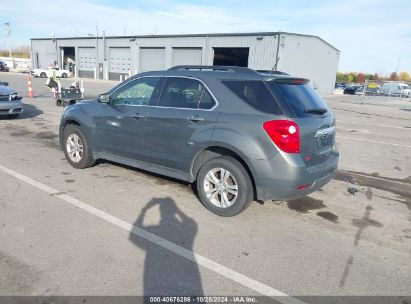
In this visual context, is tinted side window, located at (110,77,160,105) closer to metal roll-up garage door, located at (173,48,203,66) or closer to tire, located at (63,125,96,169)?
tire, located at (63,125,96,169)

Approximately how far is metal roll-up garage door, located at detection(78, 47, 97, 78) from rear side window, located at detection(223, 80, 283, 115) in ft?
151

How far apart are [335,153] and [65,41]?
52.5 meters

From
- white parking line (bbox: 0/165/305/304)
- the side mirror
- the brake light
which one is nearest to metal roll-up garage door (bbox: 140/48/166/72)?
the side mirror

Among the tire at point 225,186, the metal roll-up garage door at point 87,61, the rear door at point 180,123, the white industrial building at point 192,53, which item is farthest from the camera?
the metal roll-up garage door at point 87,61

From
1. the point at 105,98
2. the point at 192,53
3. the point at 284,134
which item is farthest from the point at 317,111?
the point at 192,53

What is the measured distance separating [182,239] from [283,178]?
4.39ft

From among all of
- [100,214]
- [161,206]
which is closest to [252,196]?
[161,206]

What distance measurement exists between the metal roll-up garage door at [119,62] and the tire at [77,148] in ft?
125

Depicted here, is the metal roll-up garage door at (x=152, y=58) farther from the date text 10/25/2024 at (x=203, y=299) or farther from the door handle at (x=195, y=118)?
the date text 10/25/2024 at (x=203, y=299)

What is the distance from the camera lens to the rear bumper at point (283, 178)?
4.01 metres

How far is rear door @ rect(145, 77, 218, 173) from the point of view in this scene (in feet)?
14.9

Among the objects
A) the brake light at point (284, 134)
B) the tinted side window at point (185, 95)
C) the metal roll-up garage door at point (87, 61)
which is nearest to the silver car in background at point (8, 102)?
the tinted side window at point (185, 95)

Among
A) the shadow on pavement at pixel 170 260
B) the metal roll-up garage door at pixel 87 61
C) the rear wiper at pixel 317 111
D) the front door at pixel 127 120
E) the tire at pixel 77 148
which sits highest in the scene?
the metal roll-up garage door at pixel 87 61

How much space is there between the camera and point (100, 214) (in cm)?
438
